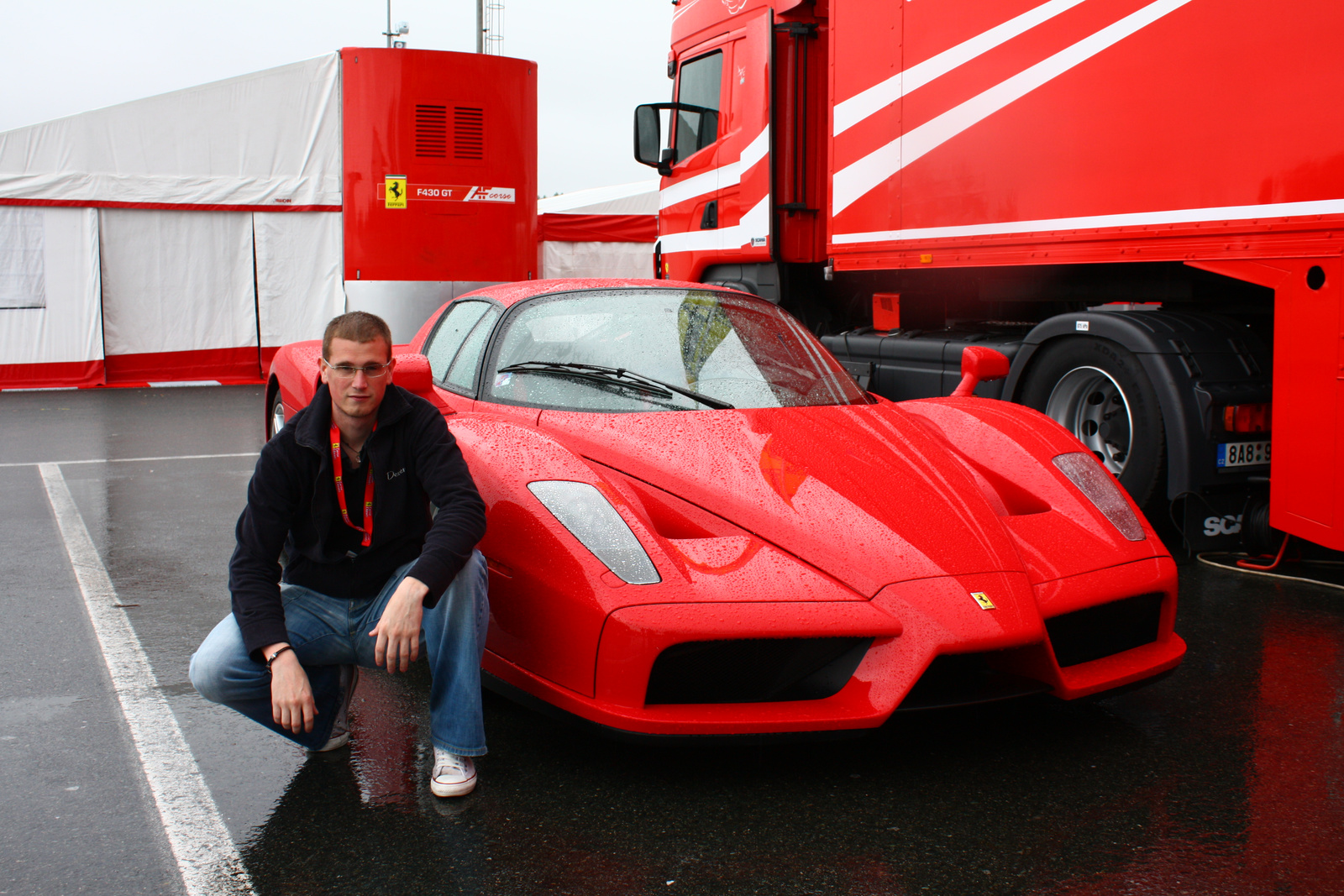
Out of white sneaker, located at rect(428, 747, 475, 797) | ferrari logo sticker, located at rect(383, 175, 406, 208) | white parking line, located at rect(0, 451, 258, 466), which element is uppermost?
ferrari logo sticker, located at rect(383, 175, 406, 208)

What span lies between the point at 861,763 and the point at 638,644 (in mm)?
684

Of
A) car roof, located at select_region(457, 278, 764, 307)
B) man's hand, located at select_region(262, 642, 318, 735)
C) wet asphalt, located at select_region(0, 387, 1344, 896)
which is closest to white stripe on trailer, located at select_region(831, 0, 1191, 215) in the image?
car roof, located at select_region(457, 278, 764, 307)

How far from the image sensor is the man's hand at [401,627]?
8.02 feet

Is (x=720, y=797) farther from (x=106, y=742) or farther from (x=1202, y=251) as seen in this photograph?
(x=1202, y=251)

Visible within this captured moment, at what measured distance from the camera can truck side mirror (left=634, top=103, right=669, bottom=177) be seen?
25.3 feet

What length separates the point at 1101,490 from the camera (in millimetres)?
3334

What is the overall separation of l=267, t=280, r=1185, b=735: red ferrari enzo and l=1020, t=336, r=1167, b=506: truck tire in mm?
1299

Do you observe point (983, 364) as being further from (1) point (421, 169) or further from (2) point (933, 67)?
(1) point (421, 169)

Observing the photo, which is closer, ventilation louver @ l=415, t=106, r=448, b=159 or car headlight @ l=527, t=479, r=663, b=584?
car headlight @ l=527, t=479, r=663, b=584

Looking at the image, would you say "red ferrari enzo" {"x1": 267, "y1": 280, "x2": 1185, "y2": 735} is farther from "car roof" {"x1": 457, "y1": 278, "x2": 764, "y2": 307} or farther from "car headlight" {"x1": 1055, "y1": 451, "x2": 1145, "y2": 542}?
"car roof" {"x1": 457, "y1": 278, "x2": 764, "y2": 307}

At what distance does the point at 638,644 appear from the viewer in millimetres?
2490

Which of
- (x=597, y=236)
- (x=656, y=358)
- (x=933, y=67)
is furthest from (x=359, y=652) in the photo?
(x=597, y=236)

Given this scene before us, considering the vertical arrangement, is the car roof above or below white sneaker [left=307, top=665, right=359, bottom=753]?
above

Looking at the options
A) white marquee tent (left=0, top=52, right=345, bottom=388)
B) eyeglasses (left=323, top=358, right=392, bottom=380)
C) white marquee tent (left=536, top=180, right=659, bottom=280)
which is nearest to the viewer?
eyeglasses (left=323, top=358, right=392, bottom=380)
